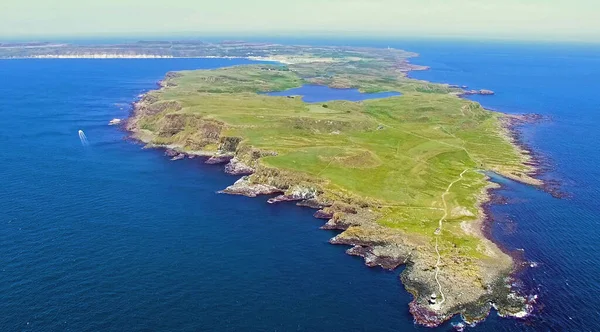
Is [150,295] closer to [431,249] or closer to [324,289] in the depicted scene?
[324,289]

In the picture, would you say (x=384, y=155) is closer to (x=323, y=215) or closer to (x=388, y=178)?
(x=388, y=178)

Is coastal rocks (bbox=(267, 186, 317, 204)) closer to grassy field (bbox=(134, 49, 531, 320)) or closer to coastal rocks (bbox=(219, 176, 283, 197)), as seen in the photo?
grassy field (bbox=(134, 49, 531, 320))

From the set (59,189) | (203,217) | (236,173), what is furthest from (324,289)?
(59,189)

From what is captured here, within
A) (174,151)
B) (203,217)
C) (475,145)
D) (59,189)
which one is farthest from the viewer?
(475,145)

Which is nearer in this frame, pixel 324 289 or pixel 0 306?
pixel 0 306

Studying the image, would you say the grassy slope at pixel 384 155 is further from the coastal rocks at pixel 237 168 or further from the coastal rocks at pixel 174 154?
the coastal rocks at pixel 174 154
